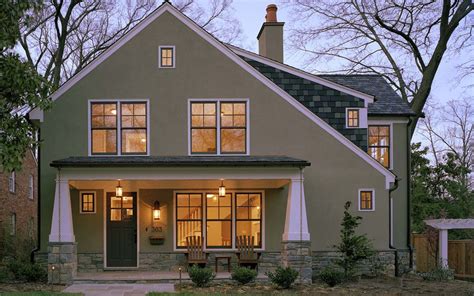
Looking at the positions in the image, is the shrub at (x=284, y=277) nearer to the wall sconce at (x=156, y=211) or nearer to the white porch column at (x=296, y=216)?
the white porch column at (x=296, y=216)

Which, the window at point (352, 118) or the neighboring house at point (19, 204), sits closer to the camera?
the window at point (352, 118)

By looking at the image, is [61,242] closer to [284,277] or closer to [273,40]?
[284,277]

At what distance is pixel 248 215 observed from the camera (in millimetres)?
15523

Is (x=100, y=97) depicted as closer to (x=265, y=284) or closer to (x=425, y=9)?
(x=265, y=284)

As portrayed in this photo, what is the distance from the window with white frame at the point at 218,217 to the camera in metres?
15.4

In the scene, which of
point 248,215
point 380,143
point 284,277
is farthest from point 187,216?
point 380,143

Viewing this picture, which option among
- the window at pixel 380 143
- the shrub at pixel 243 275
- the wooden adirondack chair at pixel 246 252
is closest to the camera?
the shrub at pixel 243 275

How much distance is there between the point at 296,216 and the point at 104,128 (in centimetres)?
549

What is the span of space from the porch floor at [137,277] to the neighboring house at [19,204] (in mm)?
6257

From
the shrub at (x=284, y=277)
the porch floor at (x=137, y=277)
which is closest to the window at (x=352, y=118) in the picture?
the porch floor at (x=137, y=277)

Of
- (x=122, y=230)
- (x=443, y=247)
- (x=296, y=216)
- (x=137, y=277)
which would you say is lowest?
(x=137, y=277)

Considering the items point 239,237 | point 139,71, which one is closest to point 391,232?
point 239,237

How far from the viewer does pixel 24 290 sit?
11.9 meters

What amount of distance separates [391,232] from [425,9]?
35.1 feet
